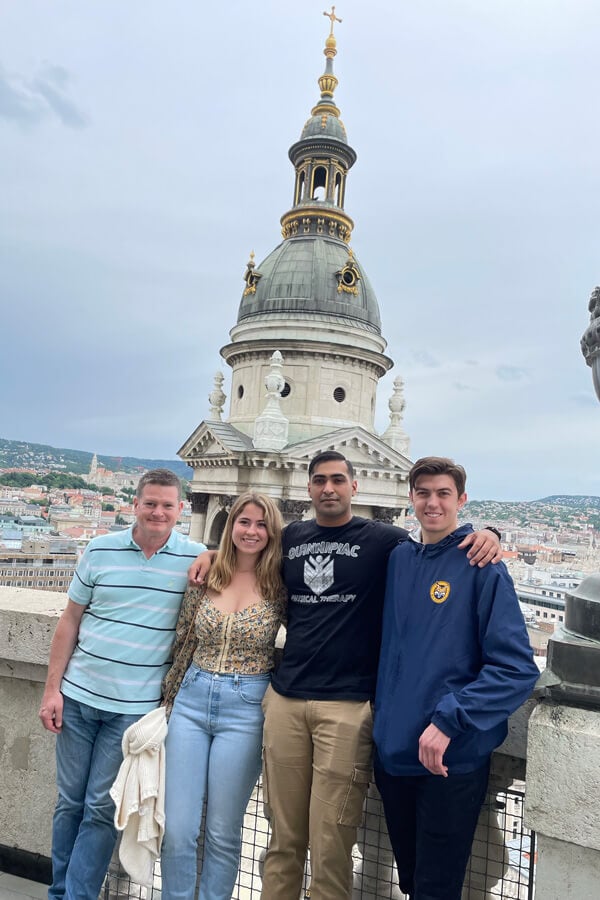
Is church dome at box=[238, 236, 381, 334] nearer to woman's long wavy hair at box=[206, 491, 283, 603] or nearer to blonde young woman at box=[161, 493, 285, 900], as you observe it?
woman's long wavy hair at box=[206, 491, 283, 603]

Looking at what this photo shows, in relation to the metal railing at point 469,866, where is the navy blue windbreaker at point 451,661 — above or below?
above

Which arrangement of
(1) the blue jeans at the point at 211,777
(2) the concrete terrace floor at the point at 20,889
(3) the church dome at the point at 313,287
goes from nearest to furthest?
1. (1) the blue jeans at the point at 211,777
2. (2) the concrete terrace floor at the point at 20,889
3. (3) the church dome at the point at 313,287

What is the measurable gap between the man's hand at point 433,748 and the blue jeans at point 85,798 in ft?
4.35

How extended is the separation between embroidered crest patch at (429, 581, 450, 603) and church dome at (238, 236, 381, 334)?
78.8 ft

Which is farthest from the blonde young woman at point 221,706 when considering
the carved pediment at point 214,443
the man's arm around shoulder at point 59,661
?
the carved pediment at point 214,443

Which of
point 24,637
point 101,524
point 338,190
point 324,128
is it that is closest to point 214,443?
point 338,190

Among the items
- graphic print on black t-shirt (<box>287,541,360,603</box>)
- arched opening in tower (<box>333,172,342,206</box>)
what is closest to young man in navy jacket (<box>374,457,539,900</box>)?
graphic print on black t-shirt (<box>287,541,360,603</box>)

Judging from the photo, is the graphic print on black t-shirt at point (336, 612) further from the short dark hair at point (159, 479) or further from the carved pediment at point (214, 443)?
the carved pediment at point (214, 443)

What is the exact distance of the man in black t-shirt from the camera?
2.64 metres

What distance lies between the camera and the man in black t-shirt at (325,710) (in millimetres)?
2637

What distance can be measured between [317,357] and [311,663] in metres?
23.4

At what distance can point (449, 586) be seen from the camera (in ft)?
8.29

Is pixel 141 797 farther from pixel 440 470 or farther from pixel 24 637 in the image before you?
pixel 440 470

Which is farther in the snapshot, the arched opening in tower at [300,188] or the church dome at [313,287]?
the arched opening in tower at [300,188]
